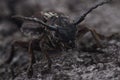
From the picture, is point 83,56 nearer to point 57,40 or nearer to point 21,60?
point 57,40

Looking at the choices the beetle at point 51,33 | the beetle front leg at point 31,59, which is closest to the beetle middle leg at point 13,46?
the beetle at point 51,33

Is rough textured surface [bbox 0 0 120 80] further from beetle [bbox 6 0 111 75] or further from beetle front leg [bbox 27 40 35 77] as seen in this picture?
beetle [bbox 6 0 111 75]

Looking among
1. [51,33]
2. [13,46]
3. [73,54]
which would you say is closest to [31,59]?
[51,33]

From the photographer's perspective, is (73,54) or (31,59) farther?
(73,54)

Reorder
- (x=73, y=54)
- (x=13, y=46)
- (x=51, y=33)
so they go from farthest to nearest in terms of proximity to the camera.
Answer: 1. (x=13, y=46)
2. (x=73, y=54)
3. (x=51, y=33)

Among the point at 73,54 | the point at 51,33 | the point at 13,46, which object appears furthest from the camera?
the point at 13,46

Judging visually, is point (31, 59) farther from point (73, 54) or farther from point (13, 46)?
point (13, 46)

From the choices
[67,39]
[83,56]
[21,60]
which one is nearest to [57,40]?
[67,39]
